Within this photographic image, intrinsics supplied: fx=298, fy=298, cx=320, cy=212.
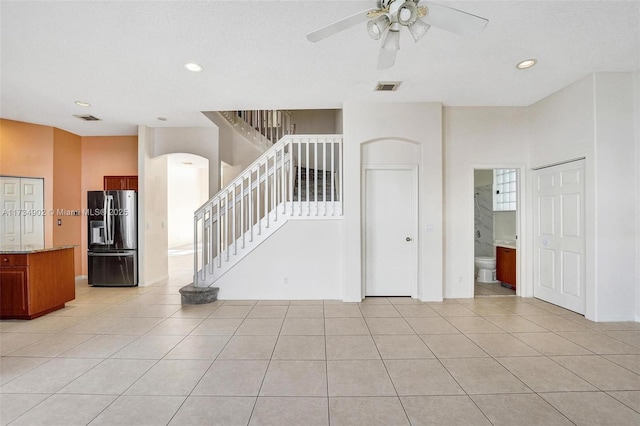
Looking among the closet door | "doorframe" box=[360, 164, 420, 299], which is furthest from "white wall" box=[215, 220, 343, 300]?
the closet door

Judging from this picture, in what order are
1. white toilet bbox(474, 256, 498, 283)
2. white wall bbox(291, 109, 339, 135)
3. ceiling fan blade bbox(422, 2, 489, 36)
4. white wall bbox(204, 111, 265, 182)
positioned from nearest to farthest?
ceiling fan blade bbox(422, 2, 489, 36)
white toilet bbox(474, 256, 498, 283)
white wall bbox(204, 111, 265, 182)
white wall bbox(291, 109, 339, 135)

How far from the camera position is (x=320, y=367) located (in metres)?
2.61

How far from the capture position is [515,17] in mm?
2588

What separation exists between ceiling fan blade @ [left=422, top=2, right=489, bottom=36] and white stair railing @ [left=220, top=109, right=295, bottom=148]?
5494 millimetres

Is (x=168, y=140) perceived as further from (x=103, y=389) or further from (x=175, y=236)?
(x=175, y=236)

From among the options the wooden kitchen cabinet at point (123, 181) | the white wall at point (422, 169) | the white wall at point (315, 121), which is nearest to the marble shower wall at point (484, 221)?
the white wall at point (422, 169)

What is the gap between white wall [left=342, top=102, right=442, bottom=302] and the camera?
14.9 feet

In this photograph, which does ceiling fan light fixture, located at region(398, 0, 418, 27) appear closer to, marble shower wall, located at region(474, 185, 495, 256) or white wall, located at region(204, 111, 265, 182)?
white wall, located at region(204, 111, 265, 182)

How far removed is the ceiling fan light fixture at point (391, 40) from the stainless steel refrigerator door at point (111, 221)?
17.4 ft

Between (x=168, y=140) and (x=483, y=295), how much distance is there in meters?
6.40

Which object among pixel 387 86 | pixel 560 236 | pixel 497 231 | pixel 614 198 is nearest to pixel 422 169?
pixel 387 86

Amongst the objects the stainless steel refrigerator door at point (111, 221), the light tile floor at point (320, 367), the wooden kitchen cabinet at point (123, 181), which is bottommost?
the light tile floor at point (320, 367)

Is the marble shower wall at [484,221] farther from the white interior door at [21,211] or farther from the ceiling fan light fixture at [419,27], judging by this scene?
the white interior door at [21,211]

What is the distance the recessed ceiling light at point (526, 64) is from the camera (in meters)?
3.34
